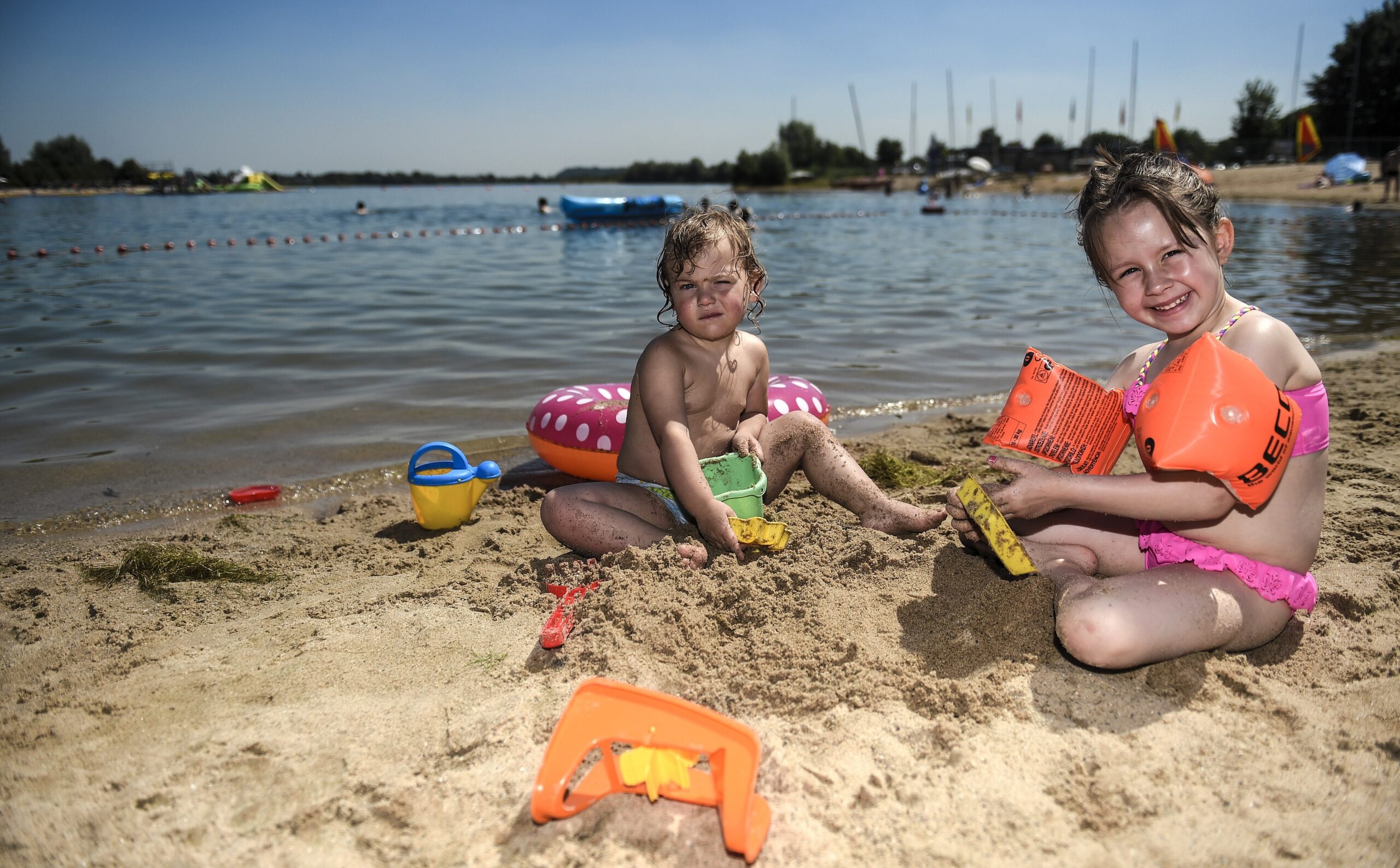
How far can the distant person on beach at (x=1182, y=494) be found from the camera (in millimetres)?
2111

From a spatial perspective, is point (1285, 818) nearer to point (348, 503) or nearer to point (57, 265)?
point (348, 503)

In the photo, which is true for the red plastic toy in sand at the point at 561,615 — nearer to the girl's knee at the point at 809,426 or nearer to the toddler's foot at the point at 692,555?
the toddler's foot at the point at 692,555

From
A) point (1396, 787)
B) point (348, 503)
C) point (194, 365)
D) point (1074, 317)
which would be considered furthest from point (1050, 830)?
point (1074, 317)

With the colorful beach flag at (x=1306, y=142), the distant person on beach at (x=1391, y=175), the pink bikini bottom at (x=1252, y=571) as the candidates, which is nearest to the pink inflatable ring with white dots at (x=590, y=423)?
the pink bikini bottom at (x=1252, y=571)

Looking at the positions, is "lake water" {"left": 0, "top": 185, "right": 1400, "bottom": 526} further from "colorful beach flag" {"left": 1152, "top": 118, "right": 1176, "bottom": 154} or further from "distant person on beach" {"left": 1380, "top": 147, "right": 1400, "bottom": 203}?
"colorful beach flag" {"left": 1152, "top": 118, "right": 1176, "bottom": 154}

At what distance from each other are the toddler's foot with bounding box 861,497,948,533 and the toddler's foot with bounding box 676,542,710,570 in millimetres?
652

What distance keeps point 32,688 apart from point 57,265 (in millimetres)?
17131

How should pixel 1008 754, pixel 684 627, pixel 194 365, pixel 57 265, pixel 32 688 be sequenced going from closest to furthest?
1. pixel 1008 754
2. pixel 32 688
3. pixel 684 627
4. pixel 194 365
5. pixel 57 265

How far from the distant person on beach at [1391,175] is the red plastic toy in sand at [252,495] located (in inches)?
1329

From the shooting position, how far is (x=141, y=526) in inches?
152

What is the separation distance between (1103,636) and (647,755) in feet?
3.76

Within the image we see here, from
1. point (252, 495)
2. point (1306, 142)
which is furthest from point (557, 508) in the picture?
point (1306, 142)

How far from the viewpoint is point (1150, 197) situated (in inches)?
89.6

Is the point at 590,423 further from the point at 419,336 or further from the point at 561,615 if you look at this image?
the point at 419,336
